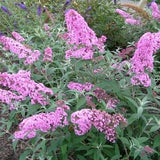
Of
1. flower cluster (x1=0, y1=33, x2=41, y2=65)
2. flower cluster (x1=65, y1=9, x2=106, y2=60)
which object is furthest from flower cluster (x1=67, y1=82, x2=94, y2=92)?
flower cluster (x1=0, y1=33, x2=41, y2=65)

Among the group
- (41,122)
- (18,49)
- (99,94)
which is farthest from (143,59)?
(18,49)

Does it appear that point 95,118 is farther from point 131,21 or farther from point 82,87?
point 131,21

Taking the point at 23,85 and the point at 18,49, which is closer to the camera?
the point at 23,85

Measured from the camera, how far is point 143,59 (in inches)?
97.3

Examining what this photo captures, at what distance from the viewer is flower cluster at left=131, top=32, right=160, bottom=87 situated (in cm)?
239

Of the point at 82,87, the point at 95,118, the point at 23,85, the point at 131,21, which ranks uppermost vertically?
the point at 95,118

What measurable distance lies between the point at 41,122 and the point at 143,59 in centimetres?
88

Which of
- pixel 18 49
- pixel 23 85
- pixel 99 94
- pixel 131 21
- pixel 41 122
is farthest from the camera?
pixel 131 21

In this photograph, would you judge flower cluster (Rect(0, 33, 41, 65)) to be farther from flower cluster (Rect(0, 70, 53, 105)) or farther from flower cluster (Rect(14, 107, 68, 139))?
flower cluster (Rect(14, 107, 68, 139))

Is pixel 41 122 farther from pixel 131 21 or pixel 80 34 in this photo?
pixel 131 21

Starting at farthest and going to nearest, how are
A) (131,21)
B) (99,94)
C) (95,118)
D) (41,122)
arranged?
(131,21) < (99,94) < (41,122) < (95,118)

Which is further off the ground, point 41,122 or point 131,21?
point 41,122

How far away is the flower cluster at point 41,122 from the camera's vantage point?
227cm

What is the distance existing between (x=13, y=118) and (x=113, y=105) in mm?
1340
